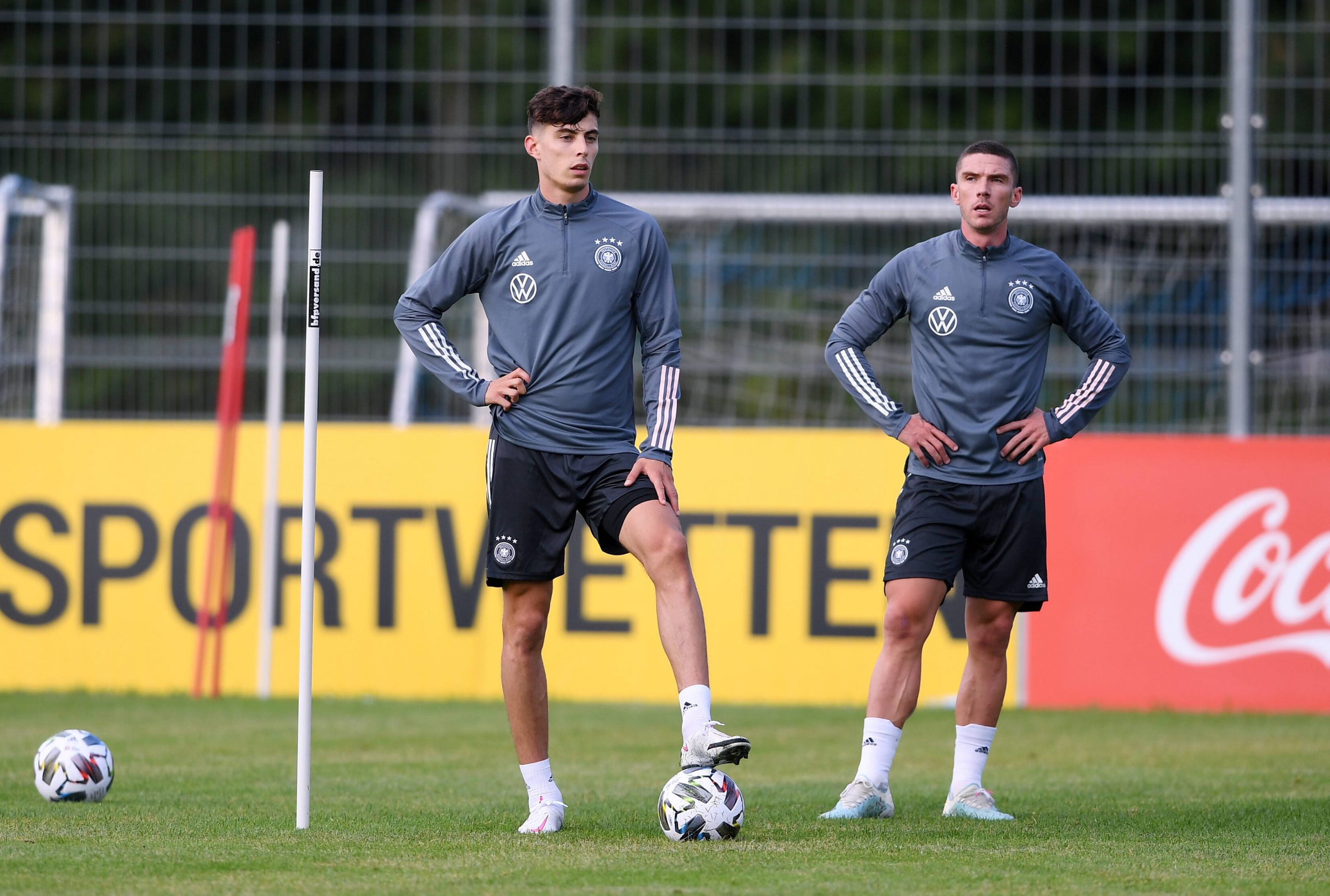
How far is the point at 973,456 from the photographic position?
5.84 meters

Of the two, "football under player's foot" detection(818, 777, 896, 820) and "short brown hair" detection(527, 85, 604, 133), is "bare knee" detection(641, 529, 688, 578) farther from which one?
"short brown hair" detection(527, 85, 604, 133)

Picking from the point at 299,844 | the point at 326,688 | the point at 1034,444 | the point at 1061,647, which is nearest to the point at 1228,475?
the point at 1061,647

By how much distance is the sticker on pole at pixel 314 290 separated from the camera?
5.26 metres

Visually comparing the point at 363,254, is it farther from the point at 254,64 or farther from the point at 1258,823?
the point at 1258,823

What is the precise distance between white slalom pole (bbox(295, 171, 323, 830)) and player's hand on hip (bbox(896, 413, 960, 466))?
1.84 m

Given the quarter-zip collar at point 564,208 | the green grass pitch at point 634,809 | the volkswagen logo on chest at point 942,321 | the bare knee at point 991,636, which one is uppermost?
the quarter-zip collar at point 564,208

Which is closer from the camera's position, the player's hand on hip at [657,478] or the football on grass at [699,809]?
the football on grass at [699,809]

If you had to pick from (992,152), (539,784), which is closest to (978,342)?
(992,152)

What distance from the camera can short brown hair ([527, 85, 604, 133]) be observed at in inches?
210

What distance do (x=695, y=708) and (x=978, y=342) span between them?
1.63 meters

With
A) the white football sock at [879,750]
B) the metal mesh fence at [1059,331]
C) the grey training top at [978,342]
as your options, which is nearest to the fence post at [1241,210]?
the metal mesh fence at [1059,331]

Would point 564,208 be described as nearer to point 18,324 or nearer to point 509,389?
point 509,389

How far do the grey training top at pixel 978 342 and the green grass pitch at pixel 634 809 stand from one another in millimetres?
1215

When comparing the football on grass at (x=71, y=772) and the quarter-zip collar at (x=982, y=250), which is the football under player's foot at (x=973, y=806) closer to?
the quarter-zip collar at (x=982, y=250)
